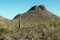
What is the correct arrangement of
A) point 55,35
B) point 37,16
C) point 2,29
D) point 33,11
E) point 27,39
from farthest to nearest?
point 33,11 → point 37,16 → point 2,29 → point 27,39 → point 55,35

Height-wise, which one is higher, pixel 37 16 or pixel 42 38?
pixel 37 16

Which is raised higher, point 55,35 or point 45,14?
point 45,14

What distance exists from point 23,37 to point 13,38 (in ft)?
4.33

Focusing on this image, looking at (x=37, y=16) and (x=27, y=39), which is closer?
(x=27, y=39)

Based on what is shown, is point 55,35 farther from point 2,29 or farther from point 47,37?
point 2,29

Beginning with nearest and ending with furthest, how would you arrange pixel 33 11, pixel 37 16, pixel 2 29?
pixel 2 29 < pixel 37 16 < pixel 33 11

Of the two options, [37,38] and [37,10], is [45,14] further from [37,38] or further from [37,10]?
[37,38]

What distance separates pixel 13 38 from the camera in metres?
27.1

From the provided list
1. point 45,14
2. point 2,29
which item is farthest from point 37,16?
point 2,29

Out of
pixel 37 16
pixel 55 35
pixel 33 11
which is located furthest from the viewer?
pixel 33 11

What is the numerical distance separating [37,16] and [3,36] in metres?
80.8

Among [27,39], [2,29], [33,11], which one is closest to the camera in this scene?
[27,39]

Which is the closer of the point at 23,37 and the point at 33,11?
the point at 23,37

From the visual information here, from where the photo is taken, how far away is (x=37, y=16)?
107562mm
